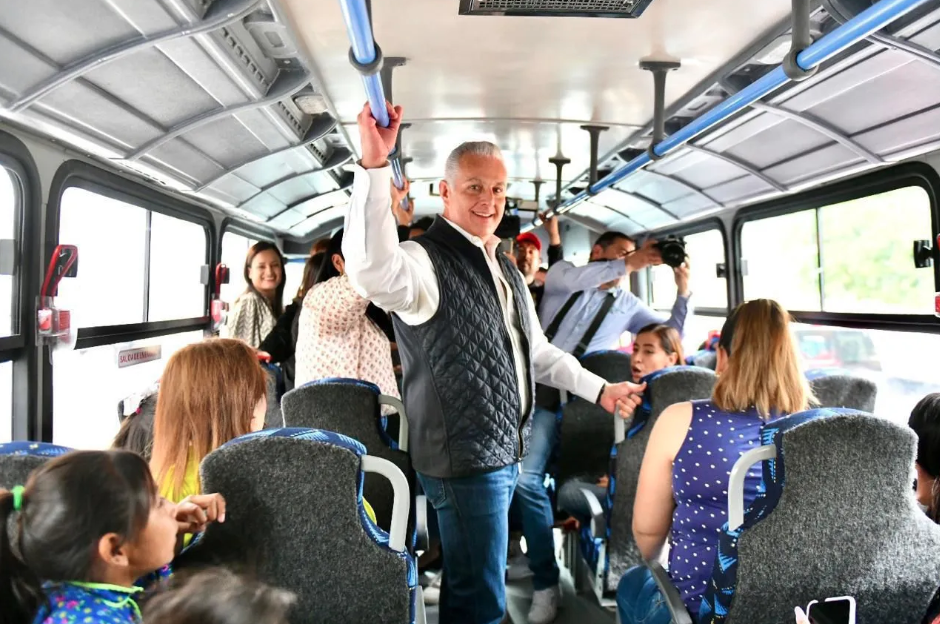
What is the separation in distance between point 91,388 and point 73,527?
2784 mm

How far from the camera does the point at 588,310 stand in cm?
434

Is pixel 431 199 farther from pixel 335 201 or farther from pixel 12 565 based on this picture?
pixel 12 565

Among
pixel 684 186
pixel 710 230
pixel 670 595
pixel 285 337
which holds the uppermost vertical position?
pixel 684 186

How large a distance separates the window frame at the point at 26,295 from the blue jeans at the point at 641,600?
8.56 feet

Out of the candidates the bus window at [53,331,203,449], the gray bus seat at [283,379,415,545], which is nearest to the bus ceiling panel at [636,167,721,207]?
the gray bus seat at [283,379,415,545]

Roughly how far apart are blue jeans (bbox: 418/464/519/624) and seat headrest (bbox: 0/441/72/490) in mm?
1025

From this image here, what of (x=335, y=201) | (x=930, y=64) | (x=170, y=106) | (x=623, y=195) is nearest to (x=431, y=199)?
(x=335, y=201)

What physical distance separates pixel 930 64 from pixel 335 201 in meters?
5.26

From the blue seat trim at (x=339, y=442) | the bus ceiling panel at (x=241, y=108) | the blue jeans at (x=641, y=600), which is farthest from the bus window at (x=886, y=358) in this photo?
the bus ceiling panel at (x=241, y=108)

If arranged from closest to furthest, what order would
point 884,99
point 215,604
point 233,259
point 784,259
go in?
point 215,604 < point 884,99 < point 784,259 < point 233,259

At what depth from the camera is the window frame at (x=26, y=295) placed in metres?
2.98

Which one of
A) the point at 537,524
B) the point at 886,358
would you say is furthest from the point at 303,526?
the point at 886,358

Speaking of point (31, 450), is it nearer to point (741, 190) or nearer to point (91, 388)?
point (91, 388)

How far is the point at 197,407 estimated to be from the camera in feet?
6.06
